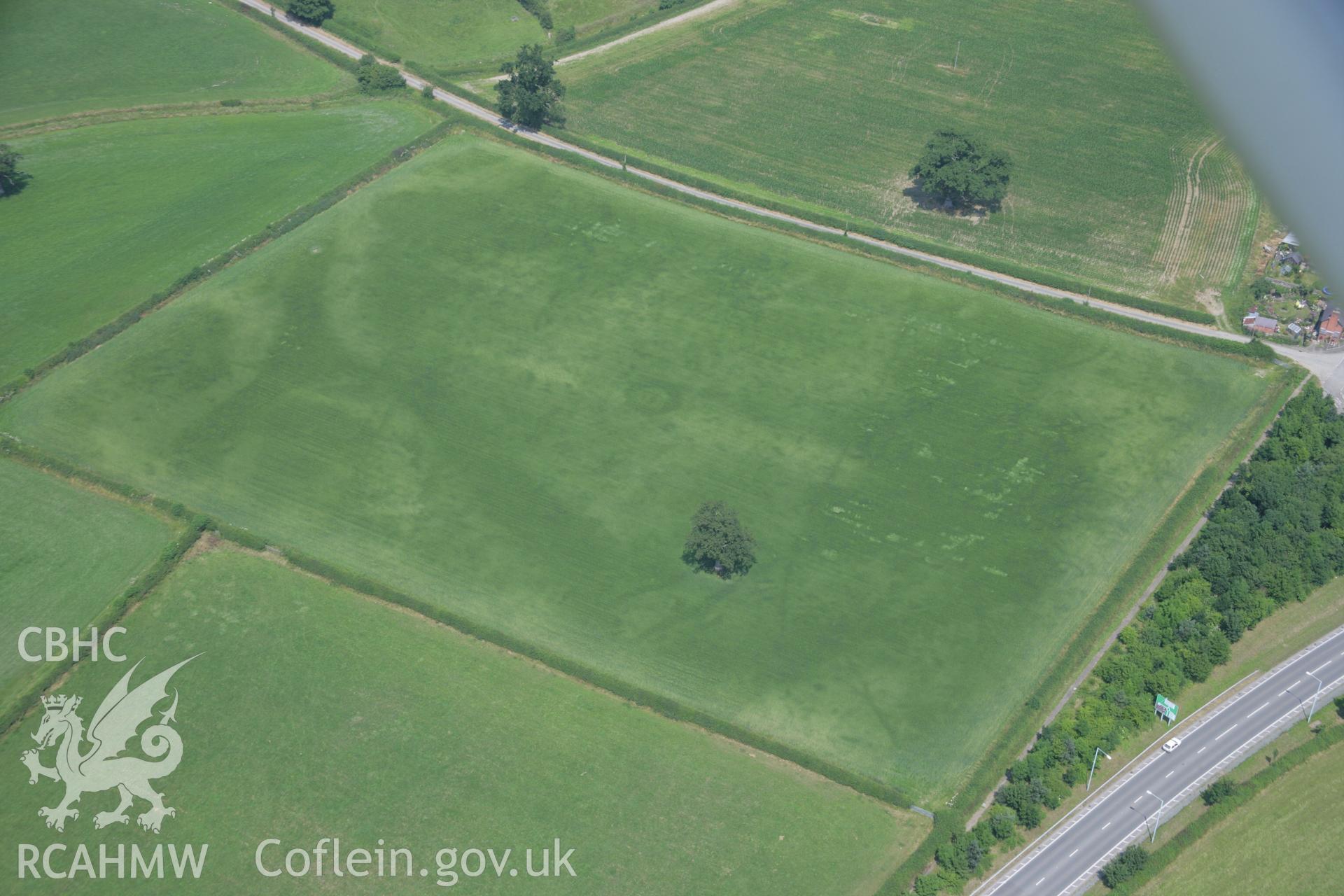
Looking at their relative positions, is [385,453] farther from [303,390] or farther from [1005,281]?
[1005,281]

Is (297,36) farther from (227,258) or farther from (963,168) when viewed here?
(963,168)

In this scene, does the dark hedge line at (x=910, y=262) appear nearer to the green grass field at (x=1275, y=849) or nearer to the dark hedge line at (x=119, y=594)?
the green grass field at (x=1275, y=849)

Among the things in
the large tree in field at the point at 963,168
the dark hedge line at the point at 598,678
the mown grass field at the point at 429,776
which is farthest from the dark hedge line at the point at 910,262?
the mown grass field at the point at 429,776

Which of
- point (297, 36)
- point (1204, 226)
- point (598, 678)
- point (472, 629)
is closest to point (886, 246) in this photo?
point (1204, 226)

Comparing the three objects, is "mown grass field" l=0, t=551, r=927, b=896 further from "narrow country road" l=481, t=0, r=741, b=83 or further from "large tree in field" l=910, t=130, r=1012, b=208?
"narrow country road" l=481, t=0, r=741, b=83

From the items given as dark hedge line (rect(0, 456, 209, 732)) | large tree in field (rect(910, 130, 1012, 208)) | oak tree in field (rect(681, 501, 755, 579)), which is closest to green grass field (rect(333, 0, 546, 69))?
large tree in field (rect(910, 130, 1012, 208))
